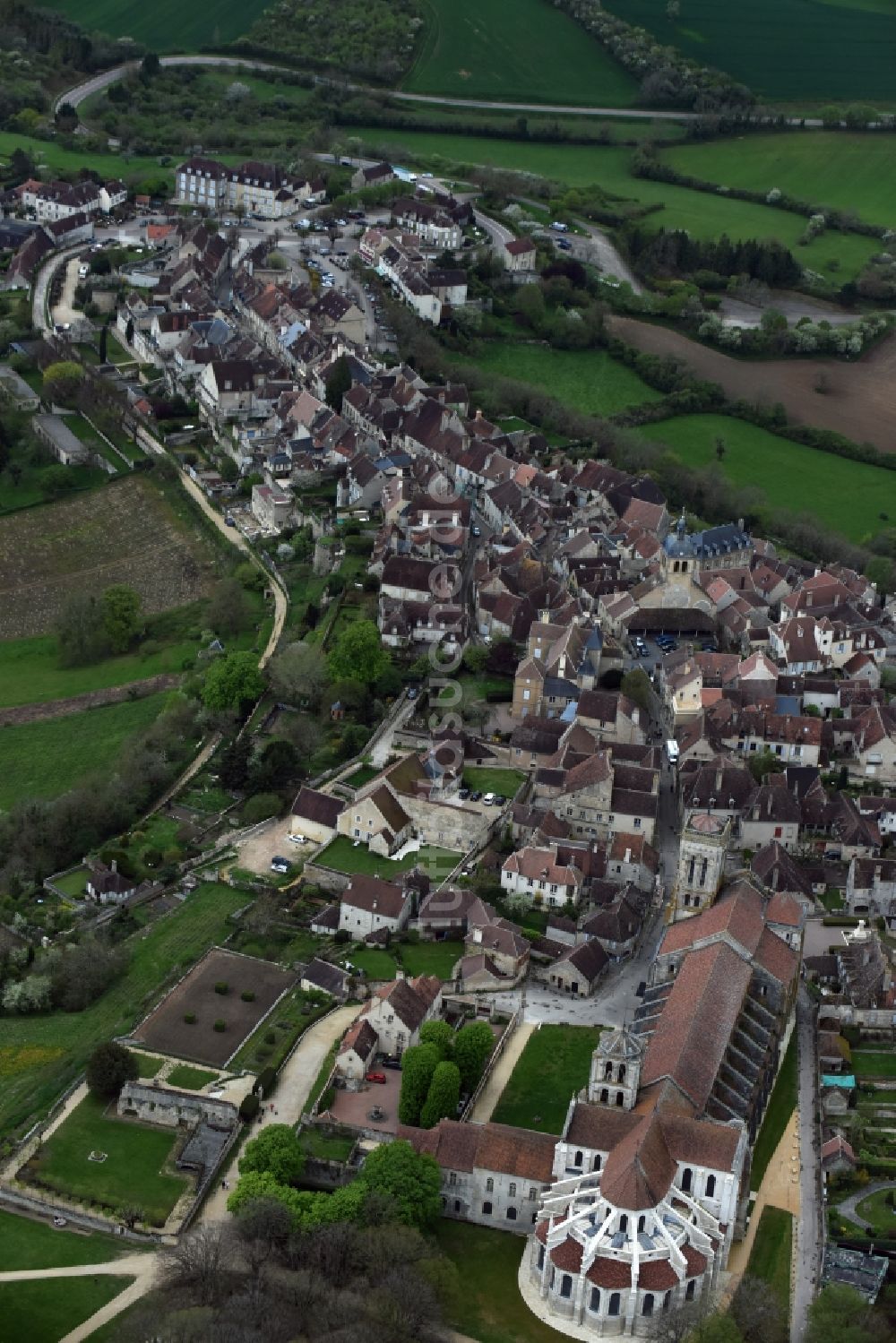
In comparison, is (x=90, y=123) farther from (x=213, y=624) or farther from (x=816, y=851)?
(x=816, y=851)

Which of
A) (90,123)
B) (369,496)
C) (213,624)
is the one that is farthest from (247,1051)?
(90,123)

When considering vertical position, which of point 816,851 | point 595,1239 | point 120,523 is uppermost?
point 595,1239

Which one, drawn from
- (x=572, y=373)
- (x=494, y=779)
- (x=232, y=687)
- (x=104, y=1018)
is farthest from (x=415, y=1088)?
(x=572, y=373)

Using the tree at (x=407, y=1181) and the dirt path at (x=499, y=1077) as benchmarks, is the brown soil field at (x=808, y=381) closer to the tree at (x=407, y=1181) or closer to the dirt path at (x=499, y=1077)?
the dirt path at (x=499, y=1077)

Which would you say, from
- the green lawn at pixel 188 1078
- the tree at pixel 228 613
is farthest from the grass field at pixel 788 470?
the green lawn at pixel 188 1078

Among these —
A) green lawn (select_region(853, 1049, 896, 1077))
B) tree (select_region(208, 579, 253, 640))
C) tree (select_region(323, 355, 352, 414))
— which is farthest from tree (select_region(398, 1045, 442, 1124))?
tree (select_region(323, 355, 352, 414))

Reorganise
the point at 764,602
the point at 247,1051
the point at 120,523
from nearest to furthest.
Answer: the point at 247,1051, the point at 764,602, the point at 120,523
